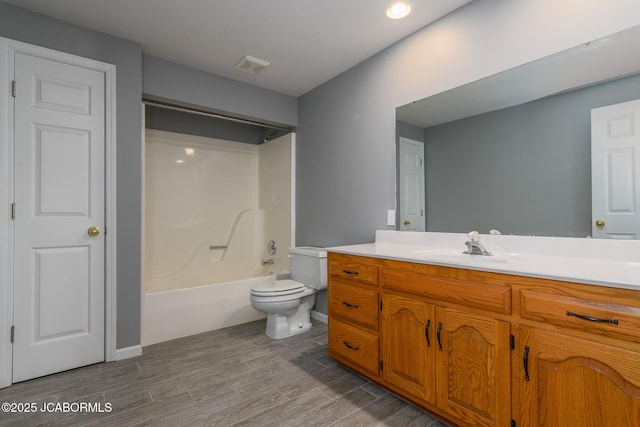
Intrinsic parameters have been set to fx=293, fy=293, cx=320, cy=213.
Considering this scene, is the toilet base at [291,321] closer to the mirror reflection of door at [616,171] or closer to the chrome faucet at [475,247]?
the chrome faucet at [475,247]

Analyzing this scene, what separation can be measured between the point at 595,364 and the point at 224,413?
1.63 m

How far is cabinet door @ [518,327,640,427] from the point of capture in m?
0.92

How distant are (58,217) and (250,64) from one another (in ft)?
6.09

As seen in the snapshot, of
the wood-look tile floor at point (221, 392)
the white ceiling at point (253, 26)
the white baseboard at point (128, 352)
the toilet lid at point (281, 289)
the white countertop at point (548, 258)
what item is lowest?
the wood-look tile floor at point (221, 392)

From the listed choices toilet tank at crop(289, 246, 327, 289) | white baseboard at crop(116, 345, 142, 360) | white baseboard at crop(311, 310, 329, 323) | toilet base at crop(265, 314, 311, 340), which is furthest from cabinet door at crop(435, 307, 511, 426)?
white baseboard at crop(116, 345, 142, 360)

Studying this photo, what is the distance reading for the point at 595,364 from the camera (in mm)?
977

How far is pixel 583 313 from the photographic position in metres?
1.00

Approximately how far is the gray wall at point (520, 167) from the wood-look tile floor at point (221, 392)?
116cm

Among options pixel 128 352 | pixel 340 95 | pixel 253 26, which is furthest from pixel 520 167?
pixel 128 352

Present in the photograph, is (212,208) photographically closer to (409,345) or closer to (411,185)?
(411,185)

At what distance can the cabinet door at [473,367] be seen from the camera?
46.8 inches

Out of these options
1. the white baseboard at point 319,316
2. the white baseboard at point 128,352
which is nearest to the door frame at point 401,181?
the white baseboard at point 319,316

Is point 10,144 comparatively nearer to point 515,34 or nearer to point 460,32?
point 460,32

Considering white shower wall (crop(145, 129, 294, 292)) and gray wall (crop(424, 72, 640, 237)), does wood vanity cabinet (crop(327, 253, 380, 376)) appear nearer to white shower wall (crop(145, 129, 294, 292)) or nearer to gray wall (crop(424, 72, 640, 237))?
gray wall (crop(424, 72, 640, 237))
